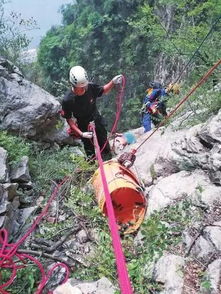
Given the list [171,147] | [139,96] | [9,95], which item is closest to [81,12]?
[139,96]

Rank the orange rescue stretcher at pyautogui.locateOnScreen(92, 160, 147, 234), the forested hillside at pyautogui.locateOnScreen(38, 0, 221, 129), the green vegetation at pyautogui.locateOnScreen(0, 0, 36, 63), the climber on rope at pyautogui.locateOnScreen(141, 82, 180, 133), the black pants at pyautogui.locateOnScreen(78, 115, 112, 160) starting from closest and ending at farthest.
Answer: the orange rescue stretcher at pyautogui.locateOnScreen(92, 160, 147, 234) → the black pants at pyautogui.locateOnScreen(78, 115, 112, 160) → the climber on rope at pyautogui.locateOnScreen(141, 82, 180, 133) → the green vegetation at pyautogui.locateOnScreen(0, 0, 36, 63) → the forested hillside at pyautogui.locateOnScreen(38, 0, 221, 129)

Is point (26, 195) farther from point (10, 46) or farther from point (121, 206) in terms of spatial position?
point (10, 46)

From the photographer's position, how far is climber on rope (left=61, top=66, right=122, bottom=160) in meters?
4.08

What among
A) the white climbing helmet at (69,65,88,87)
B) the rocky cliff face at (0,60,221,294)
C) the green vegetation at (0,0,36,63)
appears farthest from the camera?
the green vegetation at (0,0,36,63)

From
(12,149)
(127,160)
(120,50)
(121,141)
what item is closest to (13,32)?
(120,50)

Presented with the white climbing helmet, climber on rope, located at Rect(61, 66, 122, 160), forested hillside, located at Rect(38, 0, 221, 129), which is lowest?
forested hillside, located at Rect(38, 0, 221, 129)

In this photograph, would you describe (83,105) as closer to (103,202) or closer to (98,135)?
(98,135)

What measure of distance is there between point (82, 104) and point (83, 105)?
2 cm

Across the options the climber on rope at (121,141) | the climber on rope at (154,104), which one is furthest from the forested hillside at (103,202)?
the climber on rope at (154,104)

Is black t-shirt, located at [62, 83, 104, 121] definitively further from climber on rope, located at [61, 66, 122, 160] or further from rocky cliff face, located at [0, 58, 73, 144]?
rocky cliff face, located at [0, 58, 73, 144]

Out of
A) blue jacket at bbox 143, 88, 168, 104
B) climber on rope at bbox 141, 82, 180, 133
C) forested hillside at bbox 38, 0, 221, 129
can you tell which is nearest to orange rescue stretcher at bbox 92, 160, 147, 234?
climber on rope at bbox 141, 82, 180, 133

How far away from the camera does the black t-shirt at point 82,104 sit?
4.21m

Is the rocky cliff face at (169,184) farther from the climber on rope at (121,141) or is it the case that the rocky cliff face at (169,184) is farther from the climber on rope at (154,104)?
the climber on rope at (154,104)

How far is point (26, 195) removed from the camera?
388 centimetres
